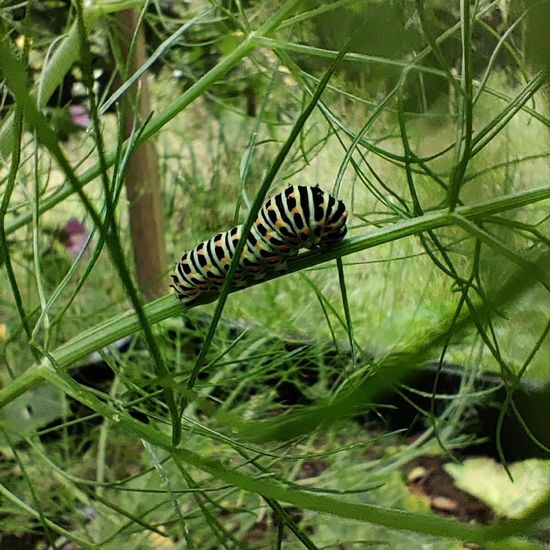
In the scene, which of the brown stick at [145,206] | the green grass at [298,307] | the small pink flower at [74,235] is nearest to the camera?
the green grass at [298,307]

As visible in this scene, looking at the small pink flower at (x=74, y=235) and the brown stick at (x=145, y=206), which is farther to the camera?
the small pink flower at (x=74, y=235)

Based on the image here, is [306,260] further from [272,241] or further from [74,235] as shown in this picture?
[74,235]

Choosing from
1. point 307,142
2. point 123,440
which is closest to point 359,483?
point 123,440

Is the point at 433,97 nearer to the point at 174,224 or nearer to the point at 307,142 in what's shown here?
the point at 307,142

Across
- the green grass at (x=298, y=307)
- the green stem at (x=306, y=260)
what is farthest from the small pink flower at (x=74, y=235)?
the green stem at (x=306, y=260)

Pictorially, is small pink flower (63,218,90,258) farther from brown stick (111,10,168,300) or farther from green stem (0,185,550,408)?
green stem (0,185,550,408)

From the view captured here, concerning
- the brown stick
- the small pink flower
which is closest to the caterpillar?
the brown stick

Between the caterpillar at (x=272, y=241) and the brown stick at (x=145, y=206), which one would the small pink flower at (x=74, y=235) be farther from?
the caterpillar at (x=272, y=241)
